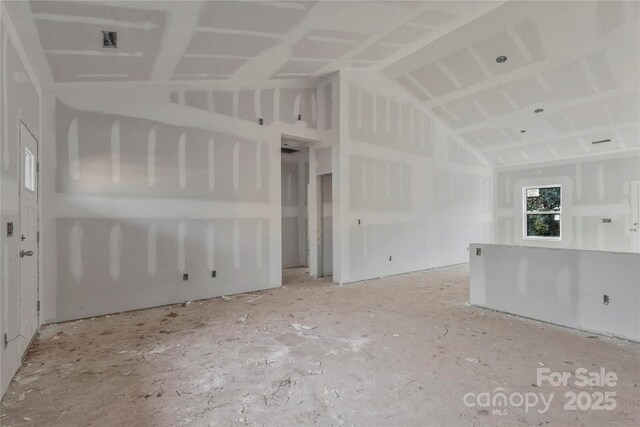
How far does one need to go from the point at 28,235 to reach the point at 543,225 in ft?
34.1

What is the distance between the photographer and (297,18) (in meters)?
3.47

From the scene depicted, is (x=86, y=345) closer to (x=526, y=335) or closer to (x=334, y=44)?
(x=526, y=335)

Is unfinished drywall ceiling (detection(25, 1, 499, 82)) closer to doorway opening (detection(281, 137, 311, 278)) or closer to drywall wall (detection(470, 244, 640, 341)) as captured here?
doorway opening (detection(281, 137, 311, 278))

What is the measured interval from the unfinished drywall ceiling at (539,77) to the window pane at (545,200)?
1.00 m

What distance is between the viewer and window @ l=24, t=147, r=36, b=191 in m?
2.91

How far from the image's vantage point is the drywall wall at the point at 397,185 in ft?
19.4

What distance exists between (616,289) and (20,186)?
216 inches

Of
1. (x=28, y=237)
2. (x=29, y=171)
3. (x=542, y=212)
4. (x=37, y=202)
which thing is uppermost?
(x=29, y=171)

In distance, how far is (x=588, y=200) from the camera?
25.4 ft

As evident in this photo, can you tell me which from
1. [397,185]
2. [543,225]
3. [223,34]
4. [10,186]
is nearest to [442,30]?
[397,185]

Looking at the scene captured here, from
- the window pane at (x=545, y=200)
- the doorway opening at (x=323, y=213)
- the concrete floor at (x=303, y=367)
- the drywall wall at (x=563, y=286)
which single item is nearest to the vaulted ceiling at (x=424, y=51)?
the window pane at (x=545, y=200)

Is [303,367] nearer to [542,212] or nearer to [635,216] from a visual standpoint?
[635,216]

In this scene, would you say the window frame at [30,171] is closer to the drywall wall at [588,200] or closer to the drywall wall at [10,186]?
the drywall wall at [10,186]

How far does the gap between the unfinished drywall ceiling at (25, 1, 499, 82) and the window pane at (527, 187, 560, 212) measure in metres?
6.12
